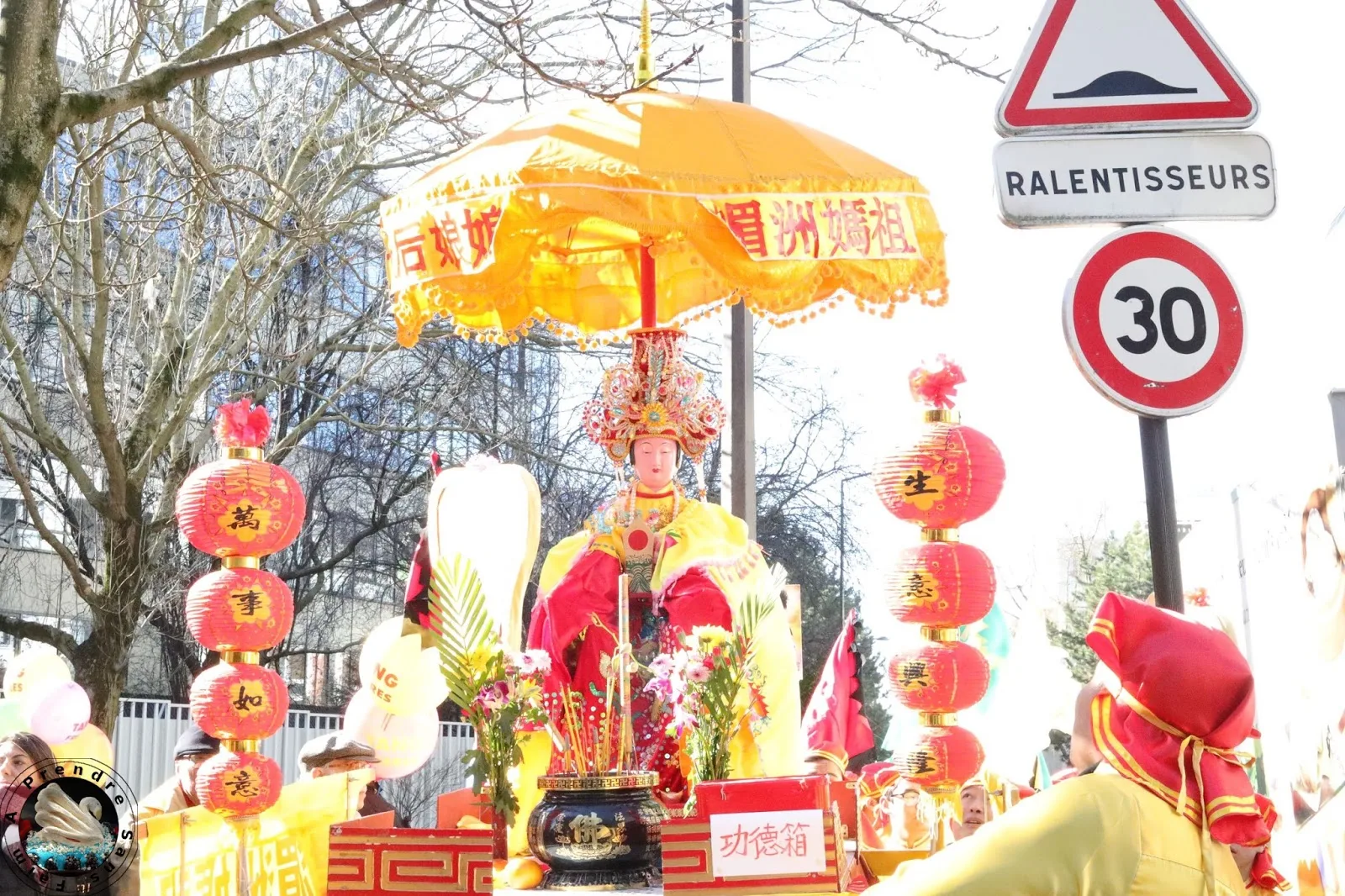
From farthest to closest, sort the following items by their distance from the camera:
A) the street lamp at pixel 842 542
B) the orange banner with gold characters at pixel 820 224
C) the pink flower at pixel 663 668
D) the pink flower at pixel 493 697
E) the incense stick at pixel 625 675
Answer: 1. the street lamp at pixel 842 542
2. the orange banner with gold characters at pixel 820 224
3. the incense stick at pixel 625 675
4. the pink flower at pixel 663 668
5. the pink flower at pixel 493 697

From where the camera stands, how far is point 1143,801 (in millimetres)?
2605

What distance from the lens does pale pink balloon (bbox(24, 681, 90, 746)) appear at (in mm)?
8273

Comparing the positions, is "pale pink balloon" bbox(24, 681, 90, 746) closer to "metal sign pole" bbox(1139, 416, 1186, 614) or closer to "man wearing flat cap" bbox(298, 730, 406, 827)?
"man wearing flat cap" bbox(298, 730, 406, 827)

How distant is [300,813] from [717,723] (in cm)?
209

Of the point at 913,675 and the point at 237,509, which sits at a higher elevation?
the point at 237,509

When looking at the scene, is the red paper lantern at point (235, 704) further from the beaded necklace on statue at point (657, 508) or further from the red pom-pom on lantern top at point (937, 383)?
the red pom-pom on lantern top at point (937, 383)

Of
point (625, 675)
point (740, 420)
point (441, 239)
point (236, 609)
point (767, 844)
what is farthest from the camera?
point (740, 420)

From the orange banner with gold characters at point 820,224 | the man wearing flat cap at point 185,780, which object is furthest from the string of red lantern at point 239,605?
the orange banner with gold characters at point 820,224

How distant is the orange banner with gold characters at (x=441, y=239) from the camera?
6391 millimetres

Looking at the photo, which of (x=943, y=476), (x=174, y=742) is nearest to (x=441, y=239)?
(x=943, y=476)

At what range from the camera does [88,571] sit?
15.1m

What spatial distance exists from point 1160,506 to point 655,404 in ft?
11.8

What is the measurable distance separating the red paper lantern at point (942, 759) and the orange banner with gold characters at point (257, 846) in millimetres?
2564

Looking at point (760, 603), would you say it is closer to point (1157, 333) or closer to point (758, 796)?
point (758, 796)
